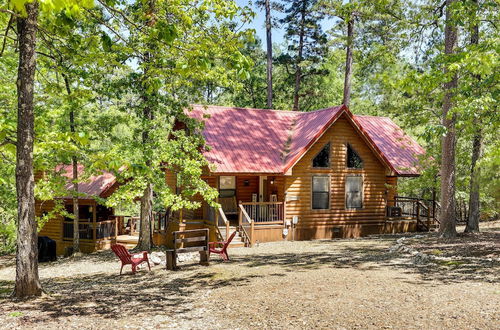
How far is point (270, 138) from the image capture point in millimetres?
21703

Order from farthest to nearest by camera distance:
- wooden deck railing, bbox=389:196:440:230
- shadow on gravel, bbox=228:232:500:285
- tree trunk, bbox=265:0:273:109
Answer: tree trunk, bbox=265:0:273:109 → wooden deck railing, bbox=389:196:440:230 → shadow on gravel, bbox=228:232:500:285

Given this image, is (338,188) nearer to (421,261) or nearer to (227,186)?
(227,186)

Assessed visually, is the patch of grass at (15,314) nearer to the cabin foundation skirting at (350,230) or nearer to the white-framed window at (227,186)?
the cabin foundation skirting at (350,230)

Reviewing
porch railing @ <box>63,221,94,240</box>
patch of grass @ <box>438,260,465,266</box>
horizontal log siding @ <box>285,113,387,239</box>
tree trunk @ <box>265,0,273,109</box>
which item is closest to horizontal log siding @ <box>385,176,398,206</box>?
horizontal log siding @ <box>285,113,387,239</box>

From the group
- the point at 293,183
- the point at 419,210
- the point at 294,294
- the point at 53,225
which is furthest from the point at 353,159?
the point at 53,225

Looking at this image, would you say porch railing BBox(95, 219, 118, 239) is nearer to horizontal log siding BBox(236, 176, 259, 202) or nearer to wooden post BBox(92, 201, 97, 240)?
wooden post BBox(92, 201, 97, 240)

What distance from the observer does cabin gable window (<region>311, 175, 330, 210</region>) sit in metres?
20.1

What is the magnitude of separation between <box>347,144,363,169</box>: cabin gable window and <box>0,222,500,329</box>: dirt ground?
673cm

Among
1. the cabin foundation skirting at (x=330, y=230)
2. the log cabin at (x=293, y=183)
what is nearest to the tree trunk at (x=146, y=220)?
the log cabin at (x=293, y=183)

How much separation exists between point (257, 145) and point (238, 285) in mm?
11164

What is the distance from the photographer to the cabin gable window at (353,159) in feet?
68.1

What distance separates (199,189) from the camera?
51.4 feet

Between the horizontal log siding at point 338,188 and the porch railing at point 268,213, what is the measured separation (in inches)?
16.3

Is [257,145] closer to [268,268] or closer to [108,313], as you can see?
[268,268]
